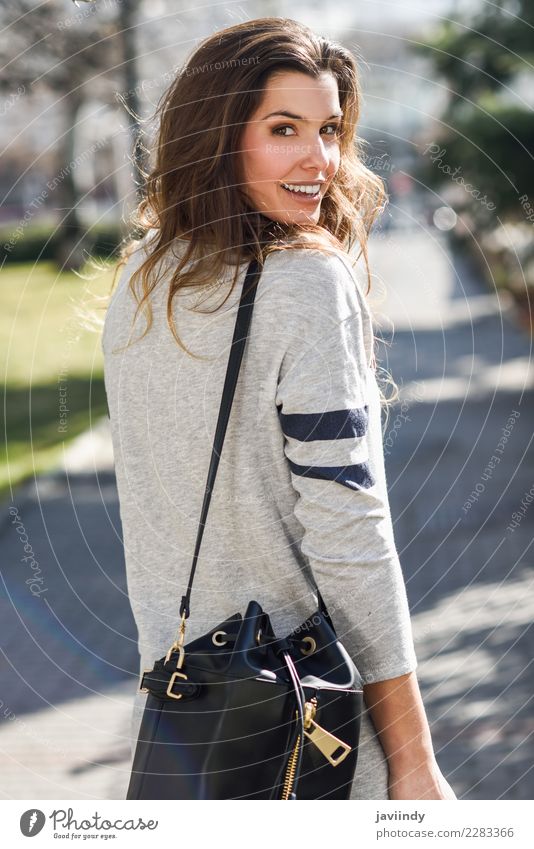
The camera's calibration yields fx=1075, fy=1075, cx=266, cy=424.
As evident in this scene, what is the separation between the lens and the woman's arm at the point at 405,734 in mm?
1701

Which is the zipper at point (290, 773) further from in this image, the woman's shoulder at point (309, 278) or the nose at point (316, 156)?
the nose at point (316, 156)

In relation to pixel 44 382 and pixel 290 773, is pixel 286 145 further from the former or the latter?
pixel 44 382

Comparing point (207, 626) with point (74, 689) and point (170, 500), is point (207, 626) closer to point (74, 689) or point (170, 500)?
point (170, 500)

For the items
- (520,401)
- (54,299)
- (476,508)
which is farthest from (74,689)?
(54,299)

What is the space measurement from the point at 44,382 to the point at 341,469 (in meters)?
13.4

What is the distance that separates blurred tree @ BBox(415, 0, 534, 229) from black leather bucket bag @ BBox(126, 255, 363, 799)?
759 cm

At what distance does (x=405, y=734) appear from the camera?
1701mm

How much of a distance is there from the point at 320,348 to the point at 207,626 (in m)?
0.51

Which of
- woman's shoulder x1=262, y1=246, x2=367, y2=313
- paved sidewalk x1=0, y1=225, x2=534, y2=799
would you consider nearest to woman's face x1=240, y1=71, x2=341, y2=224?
woman's shoulder x1=262, y1=246, x2=367, y2=313

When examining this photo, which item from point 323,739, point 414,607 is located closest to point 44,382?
point 414,607

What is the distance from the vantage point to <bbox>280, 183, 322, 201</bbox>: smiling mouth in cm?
179

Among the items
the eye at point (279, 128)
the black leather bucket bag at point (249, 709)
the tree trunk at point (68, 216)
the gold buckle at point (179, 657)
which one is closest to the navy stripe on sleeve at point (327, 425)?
the black leather bucket bag at point (249, 709)

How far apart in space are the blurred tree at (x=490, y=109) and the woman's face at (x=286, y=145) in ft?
23.7

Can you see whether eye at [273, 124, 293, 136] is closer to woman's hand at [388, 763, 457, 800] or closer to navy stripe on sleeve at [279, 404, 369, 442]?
navy stripe on sleeve at [279, 404, 369, 442]
